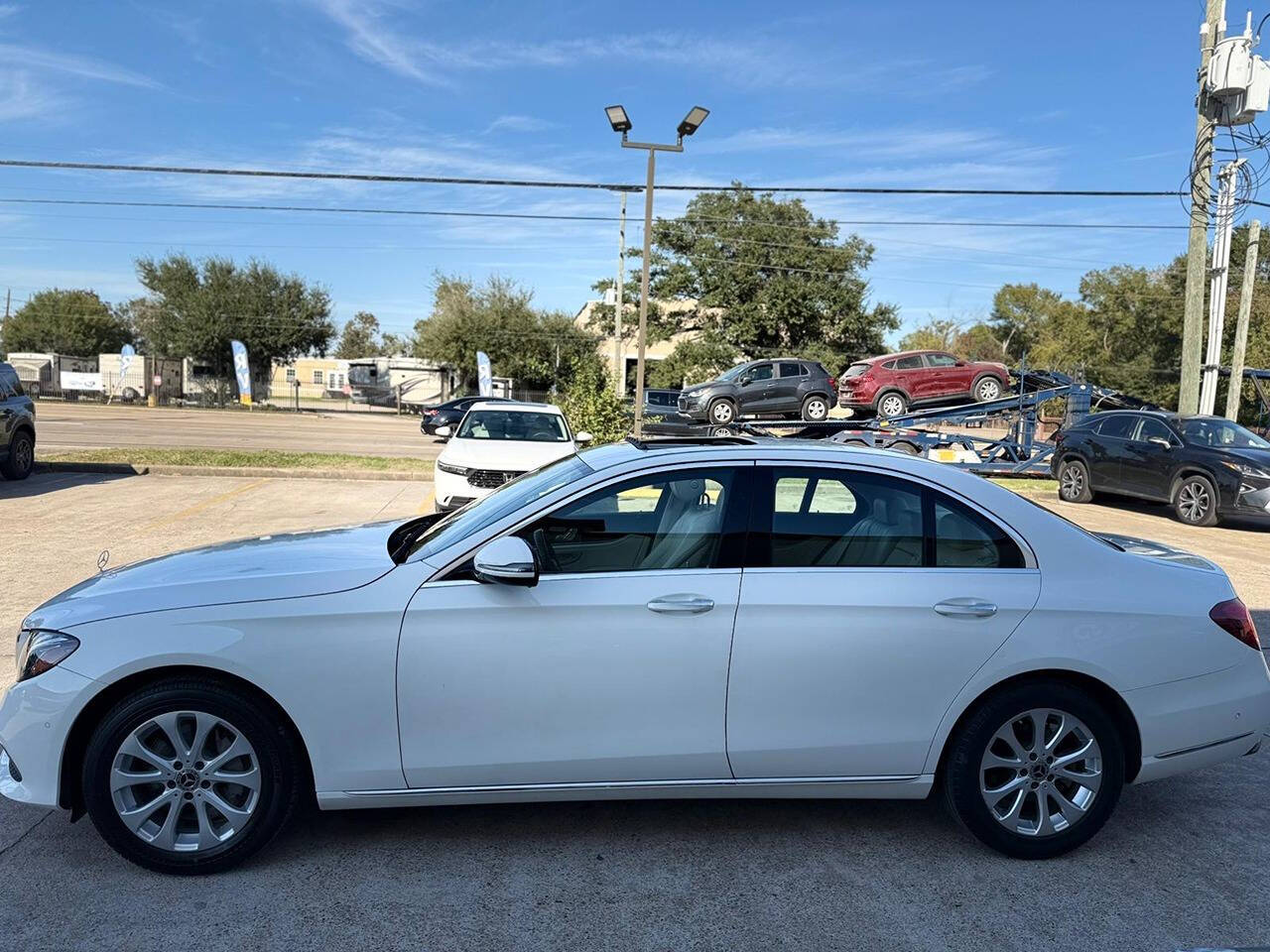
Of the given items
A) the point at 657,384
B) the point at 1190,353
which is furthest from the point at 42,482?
the point at 657,384

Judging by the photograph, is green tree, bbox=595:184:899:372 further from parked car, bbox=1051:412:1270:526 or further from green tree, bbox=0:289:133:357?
green tree, bbox=0:289:133:357

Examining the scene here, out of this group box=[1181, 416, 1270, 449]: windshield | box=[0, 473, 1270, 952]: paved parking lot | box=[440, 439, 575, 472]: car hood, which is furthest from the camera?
box=[1181, 416, 1270, 449]: windshield

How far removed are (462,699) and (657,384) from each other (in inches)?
1692

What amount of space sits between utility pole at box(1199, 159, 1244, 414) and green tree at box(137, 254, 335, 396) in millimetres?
45053

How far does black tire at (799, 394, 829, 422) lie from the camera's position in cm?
2046

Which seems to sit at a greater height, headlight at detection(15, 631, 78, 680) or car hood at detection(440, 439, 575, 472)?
car hood at detection(440, 439, 575, 472)

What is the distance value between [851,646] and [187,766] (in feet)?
8.03

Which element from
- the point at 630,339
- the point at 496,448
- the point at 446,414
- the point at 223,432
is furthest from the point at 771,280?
the point at 496,448

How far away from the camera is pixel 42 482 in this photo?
13.5 metres

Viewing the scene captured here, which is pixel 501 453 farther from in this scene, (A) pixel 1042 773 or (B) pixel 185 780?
(A) pixel 1042 773

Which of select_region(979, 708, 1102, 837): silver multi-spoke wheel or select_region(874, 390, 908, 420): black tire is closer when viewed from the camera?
select_region(979, 708, 1102, 837): silver multi-spoke wheel

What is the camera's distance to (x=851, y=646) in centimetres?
339

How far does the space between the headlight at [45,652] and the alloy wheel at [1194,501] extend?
14.4m

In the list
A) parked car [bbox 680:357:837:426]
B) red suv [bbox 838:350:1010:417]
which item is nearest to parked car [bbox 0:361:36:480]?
parked car [bbox 680:357:837:426]
